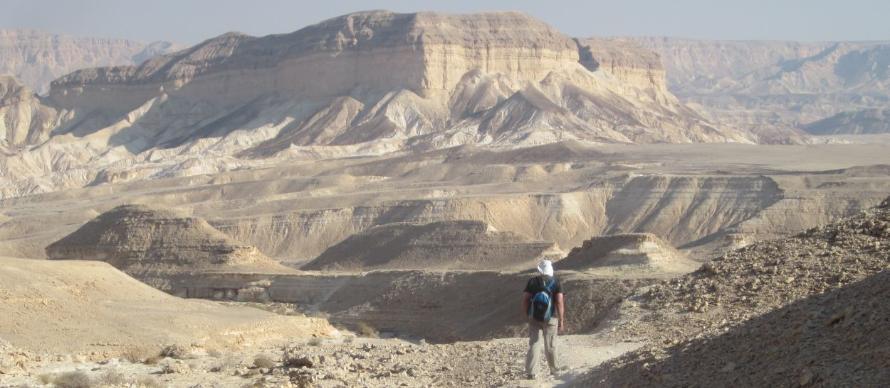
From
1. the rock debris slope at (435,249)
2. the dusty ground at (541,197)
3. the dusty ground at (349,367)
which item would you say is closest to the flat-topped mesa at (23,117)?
the dusty ground at (541,197)

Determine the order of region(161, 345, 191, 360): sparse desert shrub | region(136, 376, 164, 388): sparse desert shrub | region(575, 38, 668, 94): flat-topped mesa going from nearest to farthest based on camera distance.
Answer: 1. region(136, 376, 164, 388): sparse desert shrub
2. region(161, 345, 191, 360): sparse desert shrub
3. region(575, 38, 668, 94): flat-topped mesa

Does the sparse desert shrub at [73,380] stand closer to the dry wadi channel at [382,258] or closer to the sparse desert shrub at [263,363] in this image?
the dry wadi channel at [382,258]

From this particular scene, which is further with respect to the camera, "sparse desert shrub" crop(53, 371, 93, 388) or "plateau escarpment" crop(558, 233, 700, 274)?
"plateau escarpment" crop(558, 233, 700, 274)

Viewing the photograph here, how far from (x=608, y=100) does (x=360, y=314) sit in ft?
322

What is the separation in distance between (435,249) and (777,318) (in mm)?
38106

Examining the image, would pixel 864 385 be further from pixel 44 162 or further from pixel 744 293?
pixel 44 162

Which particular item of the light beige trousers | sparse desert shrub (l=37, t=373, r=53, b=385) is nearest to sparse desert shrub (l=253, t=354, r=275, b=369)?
sparse desert shrub (l=37, t=373, r=53, b=385)

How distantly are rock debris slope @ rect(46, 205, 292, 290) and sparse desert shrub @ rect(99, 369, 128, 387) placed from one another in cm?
2497

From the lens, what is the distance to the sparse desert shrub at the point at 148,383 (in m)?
18.0

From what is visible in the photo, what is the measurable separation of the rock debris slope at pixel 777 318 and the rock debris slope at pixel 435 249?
84.5ft

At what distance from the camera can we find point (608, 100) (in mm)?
133375

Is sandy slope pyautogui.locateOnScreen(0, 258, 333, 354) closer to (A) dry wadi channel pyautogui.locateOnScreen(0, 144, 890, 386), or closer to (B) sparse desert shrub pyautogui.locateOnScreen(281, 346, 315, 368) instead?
(A) dry wadi channel pyautogui.locateOnScreen(0, 144, 890, 386)

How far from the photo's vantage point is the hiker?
587 inches

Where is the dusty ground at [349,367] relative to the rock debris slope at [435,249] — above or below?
above
